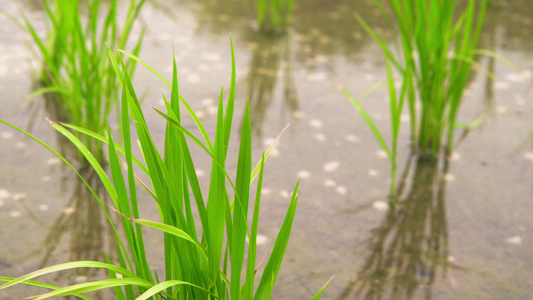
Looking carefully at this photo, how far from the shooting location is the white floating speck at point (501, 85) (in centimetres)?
286

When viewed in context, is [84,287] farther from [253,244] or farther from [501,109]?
[501,109]

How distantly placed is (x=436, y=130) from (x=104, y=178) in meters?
1.51

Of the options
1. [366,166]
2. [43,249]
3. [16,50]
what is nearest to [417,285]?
[366,166]

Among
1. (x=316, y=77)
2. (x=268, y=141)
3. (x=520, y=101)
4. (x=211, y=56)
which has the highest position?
(x=211, y=56)

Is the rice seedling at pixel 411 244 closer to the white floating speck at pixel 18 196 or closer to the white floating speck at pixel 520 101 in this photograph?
the white floating speck at pixel 520 101

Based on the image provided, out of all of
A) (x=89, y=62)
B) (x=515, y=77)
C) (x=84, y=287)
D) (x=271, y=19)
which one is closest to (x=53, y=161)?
(x=89, y=62)

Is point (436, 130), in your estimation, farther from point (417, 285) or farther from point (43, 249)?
point (43, 249)

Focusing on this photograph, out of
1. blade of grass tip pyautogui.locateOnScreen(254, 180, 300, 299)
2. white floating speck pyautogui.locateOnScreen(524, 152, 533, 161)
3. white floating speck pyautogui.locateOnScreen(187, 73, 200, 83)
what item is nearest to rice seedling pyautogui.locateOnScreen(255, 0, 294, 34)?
white floating speck pyautogui.locateOnScreen(187, 73, 200, 83)

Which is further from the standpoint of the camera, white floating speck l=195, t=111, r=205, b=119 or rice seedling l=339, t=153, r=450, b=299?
white floating speck l=195, t=111, r=205, b=119

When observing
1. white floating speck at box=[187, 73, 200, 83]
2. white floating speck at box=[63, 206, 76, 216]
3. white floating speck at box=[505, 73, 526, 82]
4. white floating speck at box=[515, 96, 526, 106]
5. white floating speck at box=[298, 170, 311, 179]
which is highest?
white floating speck at box=[505, 73, 526, 82]

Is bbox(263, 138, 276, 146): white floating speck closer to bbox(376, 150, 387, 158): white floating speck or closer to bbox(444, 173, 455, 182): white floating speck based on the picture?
bbox(376, 150, 387, 158): white floating speck

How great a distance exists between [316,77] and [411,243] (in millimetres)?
1387

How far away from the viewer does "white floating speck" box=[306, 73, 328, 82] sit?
2.90 m

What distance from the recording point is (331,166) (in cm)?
216
